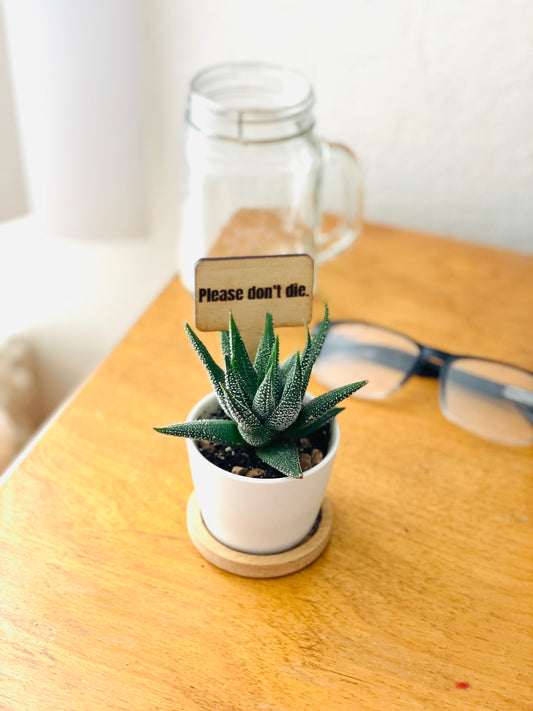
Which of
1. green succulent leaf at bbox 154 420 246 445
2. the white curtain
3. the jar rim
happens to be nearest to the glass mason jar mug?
the jar rim

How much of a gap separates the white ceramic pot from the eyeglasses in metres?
0.20

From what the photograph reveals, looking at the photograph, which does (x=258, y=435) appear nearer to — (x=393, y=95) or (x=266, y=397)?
(x=266, y=397)

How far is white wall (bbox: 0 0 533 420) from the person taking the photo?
0.85 m

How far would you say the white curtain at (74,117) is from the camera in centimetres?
85

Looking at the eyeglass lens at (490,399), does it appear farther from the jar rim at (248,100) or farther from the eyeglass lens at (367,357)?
the jar rim at (248,100)

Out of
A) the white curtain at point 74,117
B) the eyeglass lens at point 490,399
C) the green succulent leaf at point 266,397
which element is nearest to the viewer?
the green succulent leaf at point 266,397

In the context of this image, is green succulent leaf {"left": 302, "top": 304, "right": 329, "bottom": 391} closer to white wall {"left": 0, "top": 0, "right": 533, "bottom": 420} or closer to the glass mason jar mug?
the glass mason jar mug

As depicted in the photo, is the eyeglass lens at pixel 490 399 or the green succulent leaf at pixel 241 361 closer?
the green succulent leaf at pixel 241 361

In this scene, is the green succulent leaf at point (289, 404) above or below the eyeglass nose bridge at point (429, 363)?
above

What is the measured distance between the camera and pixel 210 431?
45cm

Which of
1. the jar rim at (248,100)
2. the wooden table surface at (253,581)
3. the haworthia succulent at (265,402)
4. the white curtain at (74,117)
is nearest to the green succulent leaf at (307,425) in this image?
the haworthia succulent at (265,402)

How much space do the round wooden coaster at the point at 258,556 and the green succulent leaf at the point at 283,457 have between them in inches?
3.2

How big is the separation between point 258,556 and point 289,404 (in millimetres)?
126

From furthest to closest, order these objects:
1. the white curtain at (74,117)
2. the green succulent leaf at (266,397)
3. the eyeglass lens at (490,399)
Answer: the white curtain at (74,117)
the eyeglass lens at (490,399)
the green succulent leaf at (266,397)
